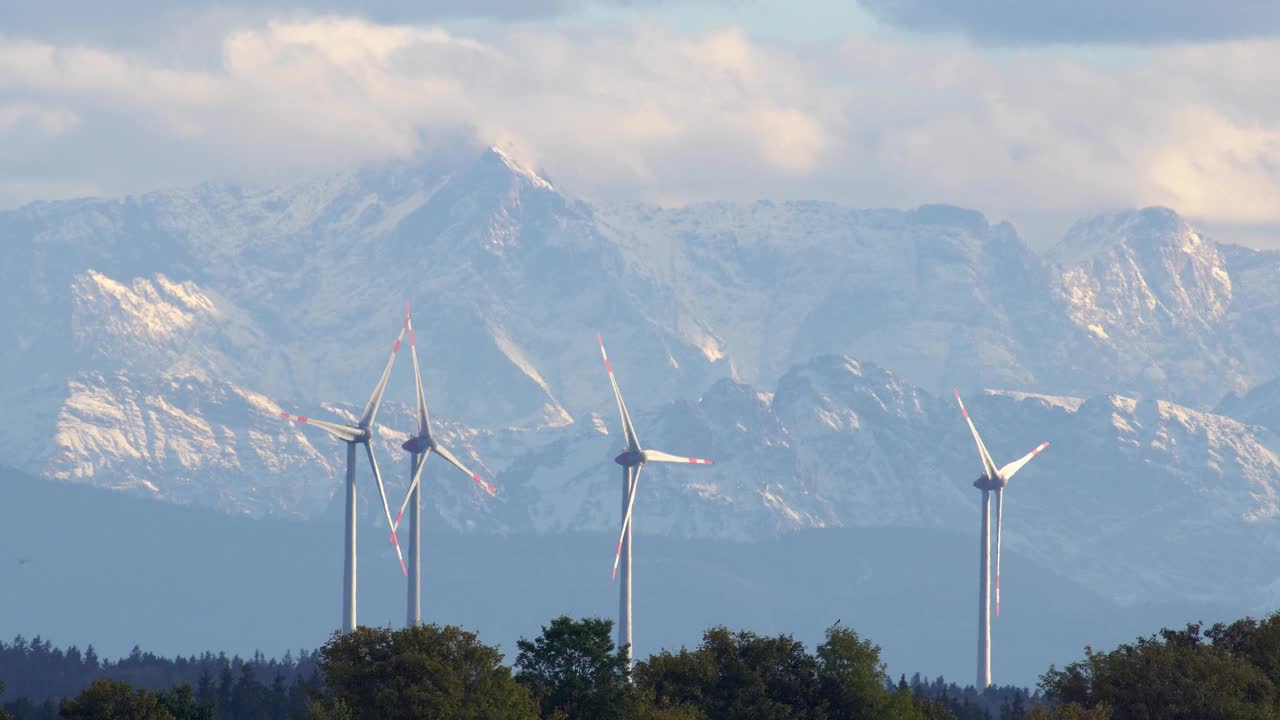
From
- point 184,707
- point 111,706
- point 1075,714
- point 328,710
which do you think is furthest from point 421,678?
point 1075,714

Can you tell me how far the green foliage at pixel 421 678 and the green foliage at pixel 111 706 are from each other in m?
14.2

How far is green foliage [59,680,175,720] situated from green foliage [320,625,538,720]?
46.5ft

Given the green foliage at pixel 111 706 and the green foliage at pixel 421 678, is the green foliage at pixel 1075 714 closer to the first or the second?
the green foliage at pixel 421 678

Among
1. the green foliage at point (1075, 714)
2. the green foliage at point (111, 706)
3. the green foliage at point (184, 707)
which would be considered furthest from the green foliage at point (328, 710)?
the green foliage at point (1075, 714)

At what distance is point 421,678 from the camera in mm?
183750

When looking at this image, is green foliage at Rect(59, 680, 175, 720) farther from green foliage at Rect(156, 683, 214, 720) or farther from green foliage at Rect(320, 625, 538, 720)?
green foliage at Rect(320, 625, 538, 720)

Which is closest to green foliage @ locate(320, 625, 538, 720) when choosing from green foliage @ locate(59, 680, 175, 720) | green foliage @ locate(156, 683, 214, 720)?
green foliage @ locate(156, 683, 214, 720)

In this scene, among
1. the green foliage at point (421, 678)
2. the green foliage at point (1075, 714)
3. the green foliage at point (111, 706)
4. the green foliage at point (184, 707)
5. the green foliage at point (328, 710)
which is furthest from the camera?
the green foliage at point (1075, 714)

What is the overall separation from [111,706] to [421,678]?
71.2 feet

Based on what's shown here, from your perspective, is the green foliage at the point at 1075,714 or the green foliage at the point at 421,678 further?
the green foliage at the point at 1075,714

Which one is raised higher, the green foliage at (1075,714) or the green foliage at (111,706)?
the green foliage at (1075,714)

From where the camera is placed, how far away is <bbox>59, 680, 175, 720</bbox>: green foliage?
172375 mm

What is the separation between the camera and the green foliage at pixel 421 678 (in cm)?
18050

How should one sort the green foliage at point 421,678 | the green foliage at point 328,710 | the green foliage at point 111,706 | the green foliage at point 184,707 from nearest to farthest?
1. the green foliage at point 328,710
2. the green foliage at point 111,706
3. the green foliage at point 421,678
4. the green foliage at point 184,707
